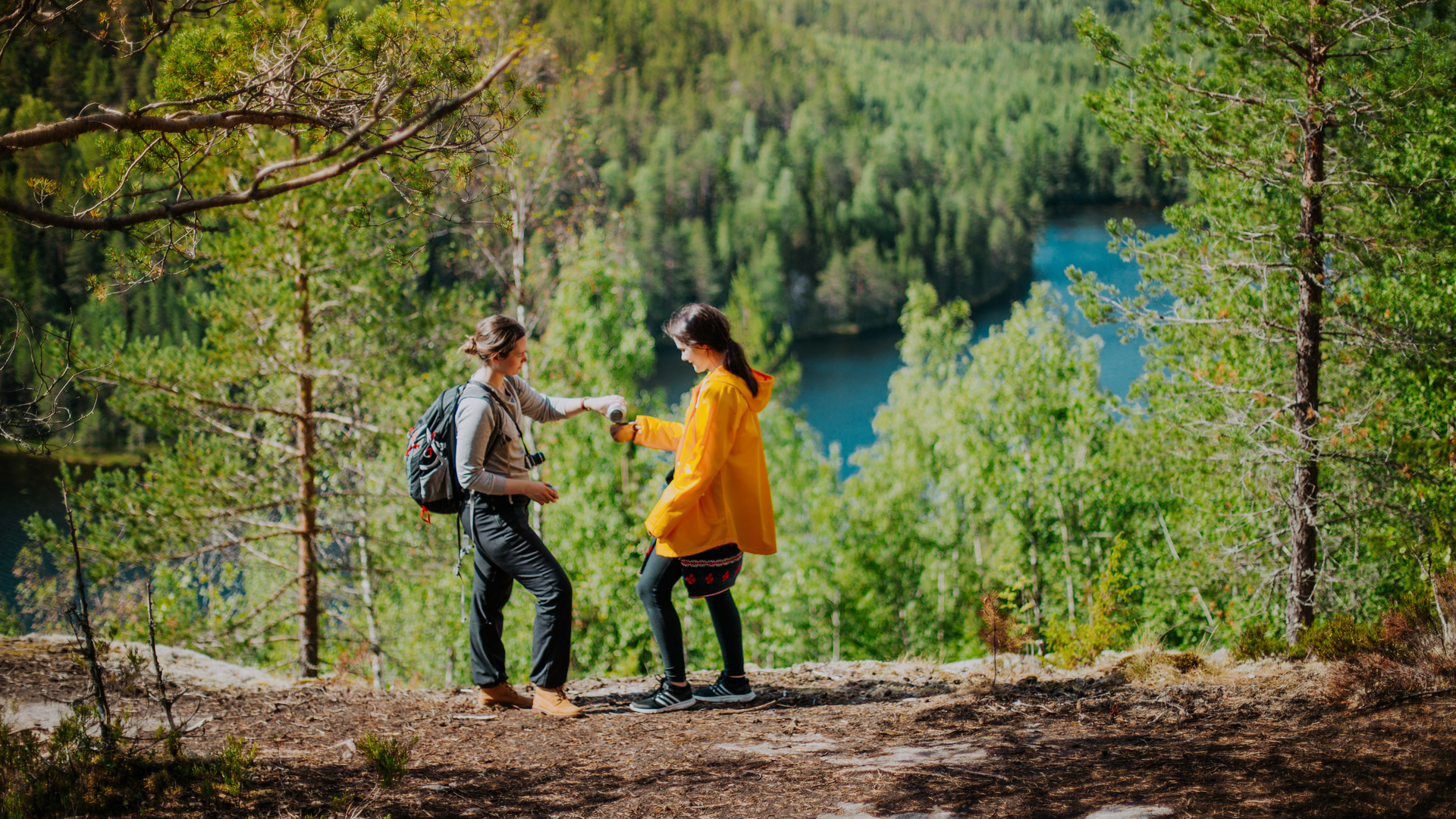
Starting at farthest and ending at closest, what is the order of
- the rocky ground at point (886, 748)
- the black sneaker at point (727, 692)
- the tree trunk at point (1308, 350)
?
the tree trunk at point (1308, 350) → the black sneaker at point (727, 692) → the rocky ground at point (886, 748)

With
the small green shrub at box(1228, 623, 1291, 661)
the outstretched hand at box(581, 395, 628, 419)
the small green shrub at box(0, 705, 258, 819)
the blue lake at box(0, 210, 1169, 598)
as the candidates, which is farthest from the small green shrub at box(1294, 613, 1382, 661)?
the blue lake at box(0, 210, 1169, 598)

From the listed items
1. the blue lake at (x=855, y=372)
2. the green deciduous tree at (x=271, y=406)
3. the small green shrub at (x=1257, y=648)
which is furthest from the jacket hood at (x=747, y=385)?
the blue lake at (x=855, y=372)

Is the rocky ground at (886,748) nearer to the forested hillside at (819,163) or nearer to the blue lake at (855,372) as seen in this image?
the blue lake at (855,372)

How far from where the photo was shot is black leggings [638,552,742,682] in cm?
423

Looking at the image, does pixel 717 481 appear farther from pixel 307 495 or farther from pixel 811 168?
pixel 811 168

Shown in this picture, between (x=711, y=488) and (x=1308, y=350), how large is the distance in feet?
15.5

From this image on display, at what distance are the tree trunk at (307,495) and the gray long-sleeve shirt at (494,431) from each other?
5.96 meters

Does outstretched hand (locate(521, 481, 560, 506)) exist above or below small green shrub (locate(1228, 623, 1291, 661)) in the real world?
above

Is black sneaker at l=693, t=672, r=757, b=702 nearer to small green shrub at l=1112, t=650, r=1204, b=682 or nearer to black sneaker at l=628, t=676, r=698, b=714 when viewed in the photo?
black sneaker at l=628, t=676, r=698, b=714

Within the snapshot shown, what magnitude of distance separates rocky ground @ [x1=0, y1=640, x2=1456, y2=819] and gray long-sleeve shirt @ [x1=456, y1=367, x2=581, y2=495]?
111 cm

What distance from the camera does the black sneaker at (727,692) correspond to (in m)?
4.54

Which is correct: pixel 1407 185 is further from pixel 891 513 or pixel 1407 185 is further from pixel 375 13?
pixel 891 513

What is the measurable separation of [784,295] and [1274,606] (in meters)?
45.8

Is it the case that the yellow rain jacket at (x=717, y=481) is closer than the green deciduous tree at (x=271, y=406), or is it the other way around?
the yellow rain jacket at (x=717, y=481)
